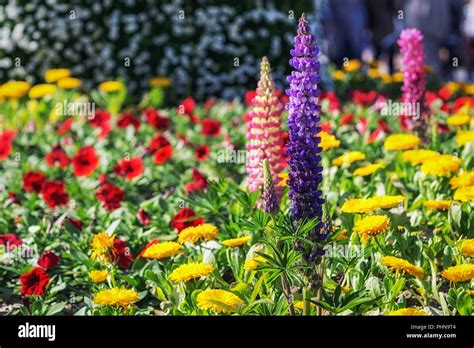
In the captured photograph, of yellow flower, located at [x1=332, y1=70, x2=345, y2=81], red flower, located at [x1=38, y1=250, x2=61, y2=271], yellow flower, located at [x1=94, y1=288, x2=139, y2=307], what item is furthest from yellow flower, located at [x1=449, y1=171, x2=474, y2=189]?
yellow flower, located at [x1=332, y1=70, x2=345, y2=81]

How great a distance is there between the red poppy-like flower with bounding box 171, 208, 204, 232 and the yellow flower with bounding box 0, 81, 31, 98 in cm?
393

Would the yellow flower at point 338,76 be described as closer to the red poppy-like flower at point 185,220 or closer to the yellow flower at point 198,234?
the red poppy-like flower at point 185,220

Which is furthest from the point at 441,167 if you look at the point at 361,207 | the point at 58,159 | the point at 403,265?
the point at 58,159

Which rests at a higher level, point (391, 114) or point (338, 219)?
point (391, 114)

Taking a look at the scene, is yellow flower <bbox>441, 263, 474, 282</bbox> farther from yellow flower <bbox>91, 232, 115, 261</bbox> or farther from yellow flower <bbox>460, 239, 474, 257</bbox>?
yellow flower <bbox>91, 232, 115, 261</bbox>

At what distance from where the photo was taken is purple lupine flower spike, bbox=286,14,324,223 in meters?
3.06

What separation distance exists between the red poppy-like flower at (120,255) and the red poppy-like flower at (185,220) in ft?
0.88

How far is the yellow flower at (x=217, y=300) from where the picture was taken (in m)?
3.13

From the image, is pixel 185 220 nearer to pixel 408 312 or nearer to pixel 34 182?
pixel 34 182

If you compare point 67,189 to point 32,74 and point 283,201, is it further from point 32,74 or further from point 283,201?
point 32,74

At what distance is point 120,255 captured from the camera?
378 centimetres

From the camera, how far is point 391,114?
6.37 m

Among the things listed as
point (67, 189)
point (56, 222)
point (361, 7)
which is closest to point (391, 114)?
point (67, 189)

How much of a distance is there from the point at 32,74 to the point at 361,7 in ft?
23.6
